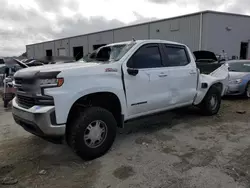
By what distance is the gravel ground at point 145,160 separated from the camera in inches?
117

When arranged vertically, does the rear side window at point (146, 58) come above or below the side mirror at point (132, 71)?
above

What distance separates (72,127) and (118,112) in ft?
3.07

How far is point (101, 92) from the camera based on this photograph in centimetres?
361

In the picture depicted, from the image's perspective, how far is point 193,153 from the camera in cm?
381

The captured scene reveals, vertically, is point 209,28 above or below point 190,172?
above

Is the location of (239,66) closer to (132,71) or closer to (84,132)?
(132,71)

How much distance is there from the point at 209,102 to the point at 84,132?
388cm

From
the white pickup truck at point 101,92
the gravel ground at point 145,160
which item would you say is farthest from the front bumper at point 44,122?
the gravel ground at point 145,160

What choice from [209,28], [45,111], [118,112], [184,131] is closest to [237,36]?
[209,28]

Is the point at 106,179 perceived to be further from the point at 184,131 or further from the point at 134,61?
the point at 184,131

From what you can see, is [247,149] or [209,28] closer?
[247,149]

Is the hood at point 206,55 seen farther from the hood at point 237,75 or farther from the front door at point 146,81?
the front door at point 146,81

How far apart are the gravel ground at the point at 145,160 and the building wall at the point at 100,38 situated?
22.4 metres

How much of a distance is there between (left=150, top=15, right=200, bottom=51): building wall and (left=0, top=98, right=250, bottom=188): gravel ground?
46.2ft
